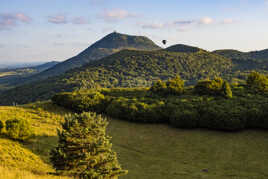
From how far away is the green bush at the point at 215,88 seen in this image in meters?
40.7

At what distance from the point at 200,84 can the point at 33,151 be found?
33461 mm

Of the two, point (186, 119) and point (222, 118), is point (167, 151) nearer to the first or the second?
point (186, 119)

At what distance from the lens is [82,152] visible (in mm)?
13828

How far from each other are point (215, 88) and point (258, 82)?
9.87 metres

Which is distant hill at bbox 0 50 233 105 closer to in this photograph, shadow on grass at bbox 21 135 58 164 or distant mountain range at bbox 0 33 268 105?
distant mountain range at bbox 0 33 268 105

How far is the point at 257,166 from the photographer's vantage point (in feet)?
79.5

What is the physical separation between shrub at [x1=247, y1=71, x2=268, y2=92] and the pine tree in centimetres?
3830

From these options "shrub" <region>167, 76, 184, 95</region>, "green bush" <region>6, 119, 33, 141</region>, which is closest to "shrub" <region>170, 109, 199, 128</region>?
"shrub" <region>167, 76, 184, 95</region>

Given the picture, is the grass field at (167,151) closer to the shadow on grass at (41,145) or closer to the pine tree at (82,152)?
the shadow on grass at (41,145)

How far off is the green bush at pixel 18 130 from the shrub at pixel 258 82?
40898 millimetres

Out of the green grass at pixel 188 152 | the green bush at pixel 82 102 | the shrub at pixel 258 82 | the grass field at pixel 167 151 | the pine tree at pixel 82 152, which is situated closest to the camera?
the pine tree at pixel 82 152

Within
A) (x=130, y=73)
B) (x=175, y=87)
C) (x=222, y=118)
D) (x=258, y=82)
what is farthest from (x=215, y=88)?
(x=130, y=73)

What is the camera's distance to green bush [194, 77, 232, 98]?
40.7m

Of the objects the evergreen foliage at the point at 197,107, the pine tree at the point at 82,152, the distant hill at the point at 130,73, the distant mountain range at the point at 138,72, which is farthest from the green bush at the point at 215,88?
the distant mountain range at the point at 138,72
